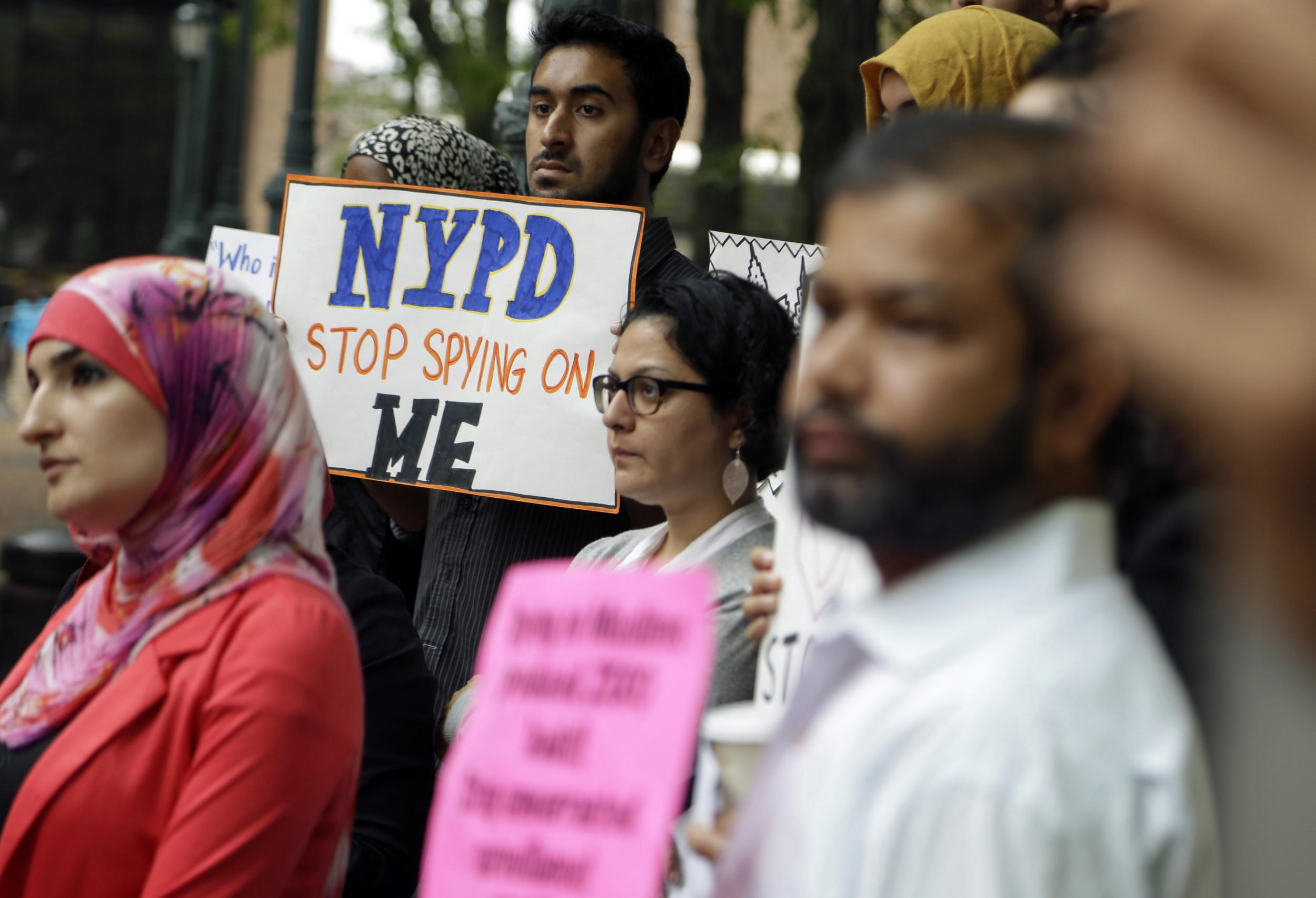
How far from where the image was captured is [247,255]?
4.38m

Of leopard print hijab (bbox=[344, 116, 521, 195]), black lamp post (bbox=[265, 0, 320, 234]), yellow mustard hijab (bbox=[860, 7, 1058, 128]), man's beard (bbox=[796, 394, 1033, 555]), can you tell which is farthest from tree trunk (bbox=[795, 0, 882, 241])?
man's beard (bbox=[796, 394, 1033, 555])

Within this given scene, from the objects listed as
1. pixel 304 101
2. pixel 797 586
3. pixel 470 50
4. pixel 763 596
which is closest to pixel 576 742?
pixel 797 586

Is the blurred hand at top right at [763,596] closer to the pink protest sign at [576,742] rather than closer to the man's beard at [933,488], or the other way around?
the pink protest sign at [576,742]

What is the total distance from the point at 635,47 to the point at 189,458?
1.98 meters

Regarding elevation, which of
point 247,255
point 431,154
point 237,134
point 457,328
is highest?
point 237,134

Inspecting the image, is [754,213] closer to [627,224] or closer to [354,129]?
[354,129]

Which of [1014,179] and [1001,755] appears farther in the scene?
[1014,179]

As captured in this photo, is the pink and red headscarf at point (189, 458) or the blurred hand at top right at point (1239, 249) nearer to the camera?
the blurred hand at top right at point (1239, 249)

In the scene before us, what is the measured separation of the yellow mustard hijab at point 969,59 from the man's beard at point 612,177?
0.97 m

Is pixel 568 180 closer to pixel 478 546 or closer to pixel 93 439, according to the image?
pixel 478 546

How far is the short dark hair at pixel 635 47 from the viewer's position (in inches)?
142

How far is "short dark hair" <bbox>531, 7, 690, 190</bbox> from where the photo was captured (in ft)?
11.8

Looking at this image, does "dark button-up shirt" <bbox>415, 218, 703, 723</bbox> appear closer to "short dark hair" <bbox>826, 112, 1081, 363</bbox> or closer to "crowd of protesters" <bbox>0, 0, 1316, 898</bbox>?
"crowd of protesters" <bbox>0, 0, 1316, 898</bbox>

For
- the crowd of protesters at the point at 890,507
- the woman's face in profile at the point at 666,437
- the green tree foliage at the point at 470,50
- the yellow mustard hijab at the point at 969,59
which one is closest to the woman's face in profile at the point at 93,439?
the crowd of protesters at the point at 890,507
